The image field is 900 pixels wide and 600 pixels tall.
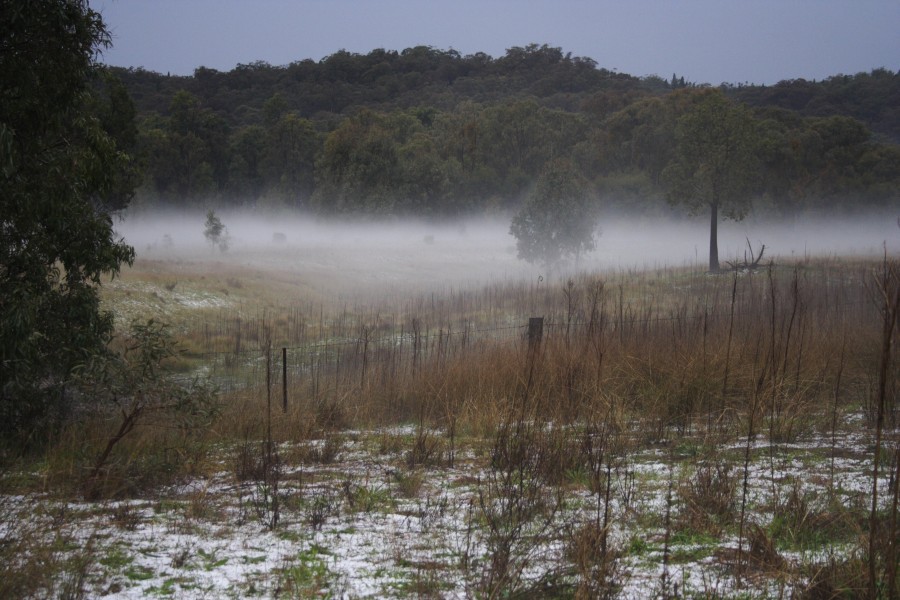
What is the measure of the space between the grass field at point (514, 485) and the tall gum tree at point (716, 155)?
80.1 ft

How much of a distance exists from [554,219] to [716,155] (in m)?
7.87

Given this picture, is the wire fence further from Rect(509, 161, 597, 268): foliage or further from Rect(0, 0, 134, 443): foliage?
Rect(509, 161, 597, 268): foliage

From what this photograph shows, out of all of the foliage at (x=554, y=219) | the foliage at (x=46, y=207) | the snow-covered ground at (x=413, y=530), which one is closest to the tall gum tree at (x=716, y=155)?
the foliage at (x=554, y=219)

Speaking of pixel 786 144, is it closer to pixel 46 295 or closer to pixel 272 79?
pixel 46 295

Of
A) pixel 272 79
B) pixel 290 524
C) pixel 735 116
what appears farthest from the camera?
pixel 272 79

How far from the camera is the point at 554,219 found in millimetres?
33719

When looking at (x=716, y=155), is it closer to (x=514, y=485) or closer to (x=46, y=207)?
(x=46, y=207)

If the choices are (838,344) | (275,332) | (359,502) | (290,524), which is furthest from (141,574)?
(275,332)

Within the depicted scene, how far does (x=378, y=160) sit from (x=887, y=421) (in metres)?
55.8

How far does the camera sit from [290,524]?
4.79m

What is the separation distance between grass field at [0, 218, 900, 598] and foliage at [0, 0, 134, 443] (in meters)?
0.82

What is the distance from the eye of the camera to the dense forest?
59.1 m

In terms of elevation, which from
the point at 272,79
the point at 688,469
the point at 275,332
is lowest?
the point at 275,332

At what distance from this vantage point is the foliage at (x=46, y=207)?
7.07m
